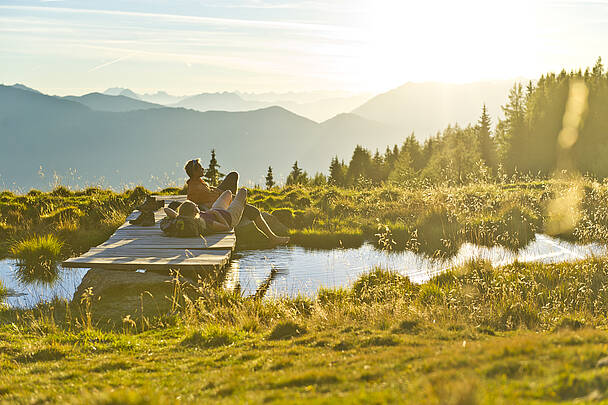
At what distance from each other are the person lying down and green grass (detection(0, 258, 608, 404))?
1.97 metres

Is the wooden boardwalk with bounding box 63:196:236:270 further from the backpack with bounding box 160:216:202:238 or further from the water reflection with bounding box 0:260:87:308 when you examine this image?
the water reflection with bounding box 0:260:87:308

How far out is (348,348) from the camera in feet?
14.1

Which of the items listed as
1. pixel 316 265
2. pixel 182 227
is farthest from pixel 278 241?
pixel 182 227

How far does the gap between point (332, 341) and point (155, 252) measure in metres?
4.68

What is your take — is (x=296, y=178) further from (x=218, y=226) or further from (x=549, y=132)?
(x=218, y=226)

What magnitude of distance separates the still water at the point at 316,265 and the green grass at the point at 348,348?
844 mm

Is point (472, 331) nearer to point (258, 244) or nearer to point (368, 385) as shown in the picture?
point (368, 385)

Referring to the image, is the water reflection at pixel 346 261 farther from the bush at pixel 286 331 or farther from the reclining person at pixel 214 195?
the bush at pixel 286 331

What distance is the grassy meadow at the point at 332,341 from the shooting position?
265 centimetres

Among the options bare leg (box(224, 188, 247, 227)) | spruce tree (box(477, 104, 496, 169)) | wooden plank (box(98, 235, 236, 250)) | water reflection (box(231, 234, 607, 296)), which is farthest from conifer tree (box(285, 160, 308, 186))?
wooden plank (box(98, 235, 236, 250))

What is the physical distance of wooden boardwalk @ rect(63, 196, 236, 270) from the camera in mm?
7344

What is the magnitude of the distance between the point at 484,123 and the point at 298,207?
200 ft

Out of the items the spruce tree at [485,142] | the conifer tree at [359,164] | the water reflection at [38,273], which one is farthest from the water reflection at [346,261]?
→ the conifer tree at [359,164]

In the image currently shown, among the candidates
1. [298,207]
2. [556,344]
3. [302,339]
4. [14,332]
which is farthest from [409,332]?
[298,207]
